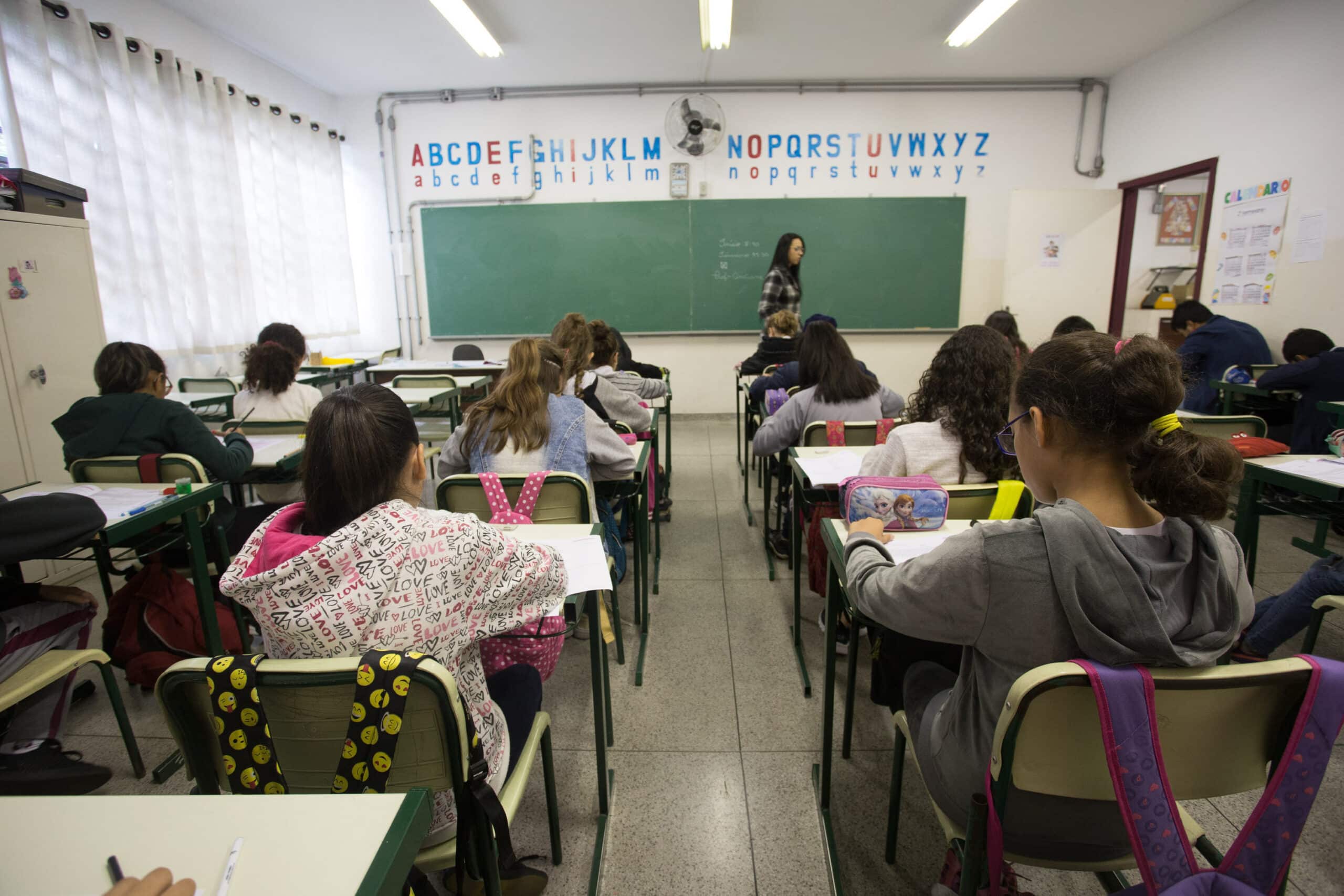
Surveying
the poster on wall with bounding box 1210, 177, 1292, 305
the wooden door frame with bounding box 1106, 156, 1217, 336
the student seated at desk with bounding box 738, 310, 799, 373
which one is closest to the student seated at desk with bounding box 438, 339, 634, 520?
the student seated at desk with bounding box 738, 310, 799, 373

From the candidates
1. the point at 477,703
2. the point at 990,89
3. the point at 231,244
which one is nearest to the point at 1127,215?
the point at 990,89

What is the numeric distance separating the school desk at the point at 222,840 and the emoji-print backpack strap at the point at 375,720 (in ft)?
0.29

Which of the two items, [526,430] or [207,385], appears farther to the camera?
[207,385]

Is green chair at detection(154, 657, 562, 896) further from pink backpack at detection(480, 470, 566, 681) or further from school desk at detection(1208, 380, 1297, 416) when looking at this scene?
school desk at detection(1208, 380, 1297, 416)

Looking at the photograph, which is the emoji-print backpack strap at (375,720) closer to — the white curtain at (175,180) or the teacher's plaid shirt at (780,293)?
the white curtain at (175,180)

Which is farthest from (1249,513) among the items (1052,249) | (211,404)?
(211,404)

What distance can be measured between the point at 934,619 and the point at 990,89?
6401 millimetres

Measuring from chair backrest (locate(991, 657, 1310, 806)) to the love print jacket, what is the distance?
29.0 inches

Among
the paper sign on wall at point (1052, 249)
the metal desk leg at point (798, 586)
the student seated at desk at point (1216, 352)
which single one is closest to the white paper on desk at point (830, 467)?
the metal desk leg at point (798, 586)

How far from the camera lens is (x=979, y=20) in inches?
167

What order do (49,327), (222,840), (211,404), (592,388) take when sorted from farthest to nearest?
(211,404) → (49,327) → (592,388) → (222,840)

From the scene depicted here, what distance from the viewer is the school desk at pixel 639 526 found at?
2229mm

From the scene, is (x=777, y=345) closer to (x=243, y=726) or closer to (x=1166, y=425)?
(x=1166, y=425)

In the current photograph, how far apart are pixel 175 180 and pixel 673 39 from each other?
3565mm
